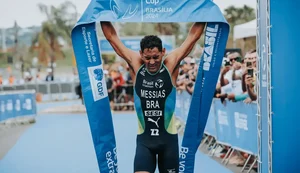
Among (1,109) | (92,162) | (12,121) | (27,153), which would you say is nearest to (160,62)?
(92,162)

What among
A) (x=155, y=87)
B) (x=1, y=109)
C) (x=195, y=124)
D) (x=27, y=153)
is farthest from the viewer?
(x=1, y=109)

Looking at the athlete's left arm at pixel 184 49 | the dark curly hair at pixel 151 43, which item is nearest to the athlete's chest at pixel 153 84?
the athlete's left arm at pixel 184 49

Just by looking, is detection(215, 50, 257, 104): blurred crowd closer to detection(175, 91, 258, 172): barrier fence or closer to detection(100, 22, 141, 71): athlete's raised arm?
detection(175, 91, 258, 172): barrier fence

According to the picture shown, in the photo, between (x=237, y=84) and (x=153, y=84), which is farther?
(x=237, y=84)

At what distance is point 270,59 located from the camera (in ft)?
24.8

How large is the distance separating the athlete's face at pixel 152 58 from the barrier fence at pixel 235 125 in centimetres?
391

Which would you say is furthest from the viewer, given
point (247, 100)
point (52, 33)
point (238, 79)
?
point (52, 33)

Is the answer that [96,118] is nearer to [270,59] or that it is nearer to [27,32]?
[270,59]

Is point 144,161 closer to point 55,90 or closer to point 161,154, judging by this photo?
point 161,154

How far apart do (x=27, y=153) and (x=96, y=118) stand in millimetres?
7450

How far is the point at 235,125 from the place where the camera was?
10.5 metres

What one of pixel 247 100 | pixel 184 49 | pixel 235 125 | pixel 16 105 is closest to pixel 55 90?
pixel 16 105

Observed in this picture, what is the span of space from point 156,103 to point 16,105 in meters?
14.7

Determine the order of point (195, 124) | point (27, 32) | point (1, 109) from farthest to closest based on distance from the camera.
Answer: point (27, 32) < point (1, 109) < point (195, 124)
